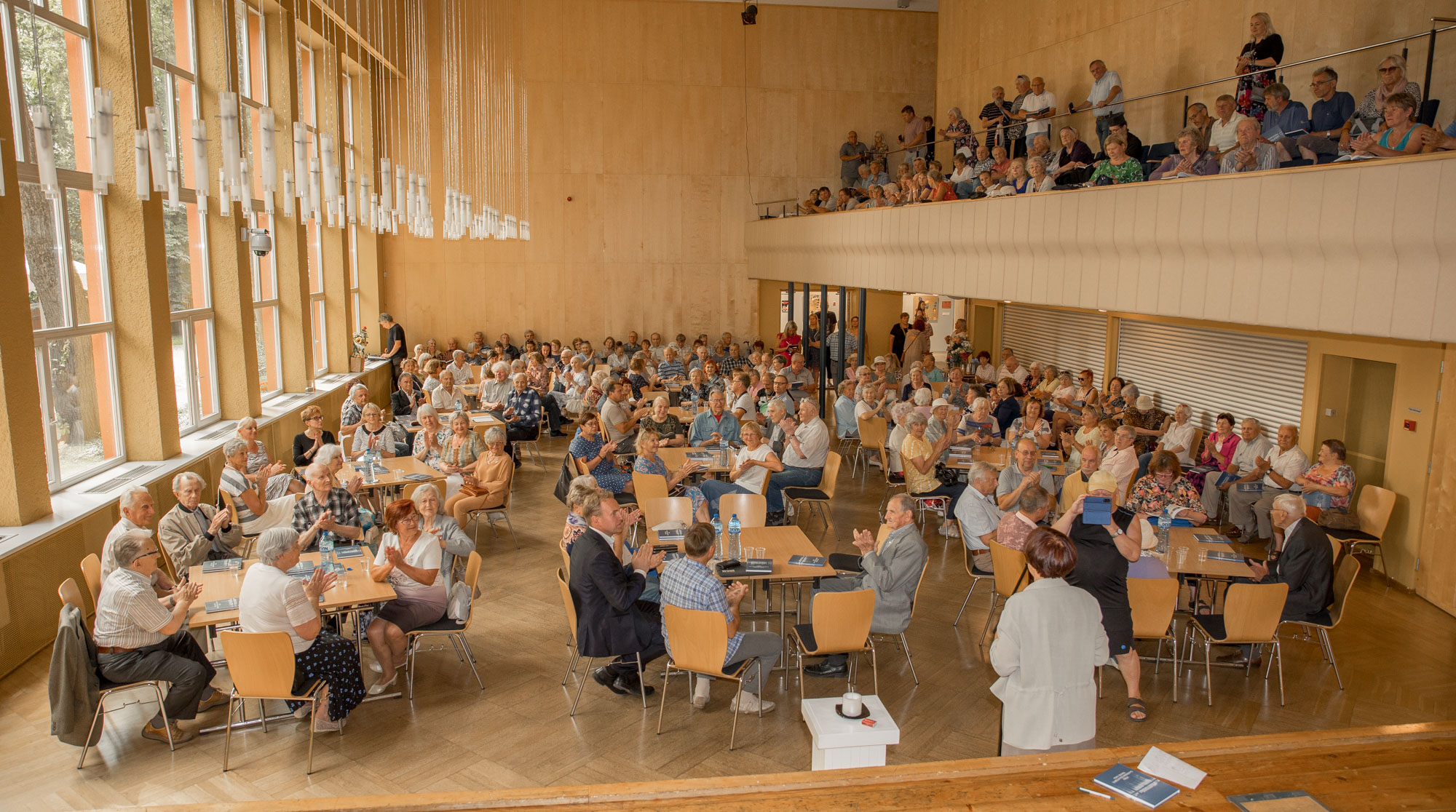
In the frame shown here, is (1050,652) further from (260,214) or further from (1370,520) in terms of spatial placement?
(260,214)

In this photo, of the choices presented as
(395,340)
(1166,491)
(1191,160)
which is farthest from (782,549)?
(395,340)

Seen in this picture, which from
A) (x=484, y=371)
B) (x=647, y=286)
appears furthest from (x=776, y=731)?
(x=647, y=286)

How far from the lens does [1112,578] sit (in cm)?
538

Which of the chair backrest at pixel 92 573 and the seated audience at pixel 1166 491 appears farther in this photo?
the seated audience at pixel 1166 491

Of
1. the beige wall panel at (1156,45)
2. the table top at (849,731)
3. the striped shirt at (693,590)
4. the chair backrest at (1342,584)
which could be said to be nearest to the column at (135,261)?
the striped shirt at (693,590)

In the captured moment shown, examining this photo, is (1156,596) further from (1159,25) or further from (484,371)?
(484,371)

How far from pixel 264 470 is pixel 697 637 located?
479 centimetres

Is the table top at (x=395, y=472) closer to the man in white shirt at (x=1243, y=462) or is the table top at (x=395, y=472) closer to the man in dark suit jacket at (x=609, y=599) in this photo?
the man in dark suit jacket at (x=609, y=599)

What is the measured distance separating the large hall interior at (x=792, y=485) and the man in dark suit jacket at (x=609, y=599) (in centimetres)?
3

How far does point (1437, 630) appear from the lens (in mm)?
7242

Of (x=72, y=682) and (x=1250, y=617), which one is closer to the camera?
(x=72, y=682)

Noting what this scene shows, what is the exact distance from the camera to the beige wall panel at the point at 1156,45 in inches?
354

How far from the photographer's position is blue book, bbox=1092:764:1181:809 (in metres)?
3.22

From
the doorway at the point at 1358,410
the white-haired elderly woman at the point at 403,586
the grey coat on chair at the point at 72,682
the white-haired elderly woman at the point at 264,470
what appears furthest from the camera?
the doorway at the point at 1358,410
